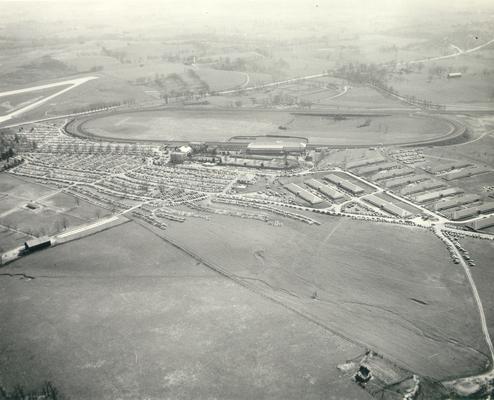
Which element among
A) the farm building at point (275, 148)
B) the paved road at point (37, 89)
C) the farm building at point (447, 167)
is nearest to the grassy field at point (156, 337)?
the farm building at point (275, 148)

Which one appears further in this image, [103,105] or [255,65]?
[255,65]

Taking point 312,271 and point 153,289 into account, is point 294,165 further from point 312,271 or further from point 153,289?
point 153,289

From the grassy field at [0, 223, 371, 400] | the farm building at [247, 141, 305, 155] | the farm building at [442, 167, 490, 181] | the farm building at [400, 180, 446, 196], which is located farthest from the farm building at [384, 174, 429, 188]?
the grassy field at [0, 223, 371, 400]

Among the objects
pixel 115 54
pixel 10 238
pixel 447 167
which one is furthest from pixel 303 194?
pixel 115 54

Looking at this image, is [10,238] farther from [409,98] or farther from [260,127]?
[409,98]

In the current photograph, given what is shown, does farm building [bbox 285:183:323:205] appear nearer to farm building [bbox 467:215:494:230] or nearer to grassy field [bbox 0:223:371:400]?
farm building [bbox 467:215:494:230]

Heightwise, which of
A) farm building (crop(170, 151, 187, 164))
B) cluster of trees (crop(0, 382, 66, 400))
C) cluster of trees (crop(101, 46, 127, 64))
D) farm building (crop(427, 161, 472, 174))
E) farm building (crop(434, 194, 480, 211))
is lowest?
cluster of trees (crop(0, 382, 66, 400))

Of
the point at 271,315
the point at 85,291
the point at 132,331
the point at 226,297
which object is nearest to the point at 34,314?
the point at 85,291
